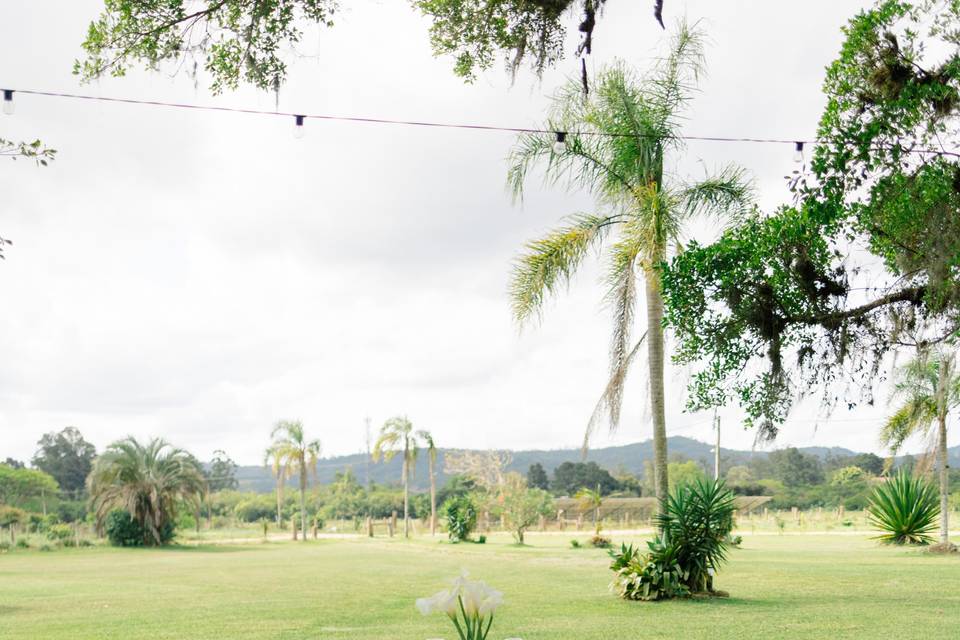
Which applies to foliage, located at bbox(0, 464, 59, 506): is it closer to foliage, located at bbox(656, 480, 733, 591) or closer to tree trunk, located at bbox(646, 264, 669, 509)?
tree trunk, located at bbox(646, 264, 669, 509)

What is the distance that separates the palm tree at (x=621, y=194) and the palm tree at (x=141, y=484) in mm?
24159

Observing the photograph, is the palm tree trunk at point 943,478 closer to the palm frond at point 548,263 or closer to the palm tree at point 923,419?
the palm tree at point 923,419

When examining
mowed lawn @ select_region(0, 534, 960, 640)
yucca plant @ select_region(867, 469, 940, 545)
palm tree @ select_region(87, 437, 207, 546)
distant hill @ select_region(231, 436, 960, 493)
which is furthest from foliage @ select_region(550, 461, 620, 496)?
distant hill @ select_region(231, 436, 960, 493)

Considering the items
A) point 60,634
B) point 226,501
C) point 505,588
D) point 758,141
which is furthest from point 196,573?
point 226,501

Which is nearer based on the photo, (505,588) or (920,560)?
(505,588)

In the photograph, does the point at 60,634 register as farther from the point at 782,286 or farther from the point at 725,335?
the point at 782,286

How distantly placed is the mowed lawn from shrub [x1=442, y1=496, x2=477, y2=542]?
468 inches

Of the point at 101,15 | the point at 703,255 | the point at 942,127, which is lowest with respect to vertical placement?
the point at 703,255

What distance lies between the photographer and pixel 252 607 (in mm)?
12578

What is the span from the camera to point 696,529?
42.4 ft

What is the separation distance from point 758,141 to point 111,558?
22945 millimetres

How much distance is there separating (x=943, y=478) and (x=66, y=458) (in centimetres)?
7235

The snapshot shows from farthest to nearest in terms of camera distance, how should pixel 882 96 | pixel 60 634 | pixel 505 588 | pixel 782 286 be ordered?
1. pixel 505 588
2. pixel 60 634
3. pixel 782 286
4. pixel 882 96

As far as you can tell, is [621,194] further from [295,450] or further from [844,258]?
[295,450]
